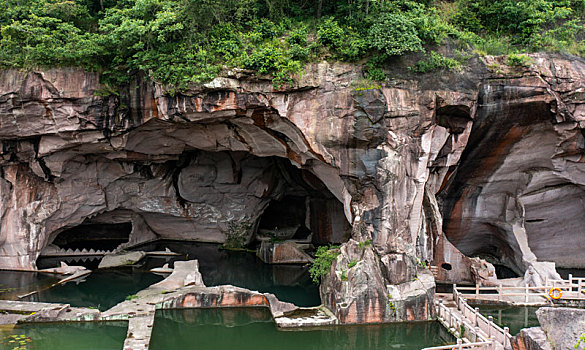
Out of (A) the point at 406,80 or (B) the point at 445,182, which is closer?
(A) the point at 406,80

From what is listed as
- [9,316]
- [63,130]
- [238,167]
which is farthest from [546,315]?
[238,167]

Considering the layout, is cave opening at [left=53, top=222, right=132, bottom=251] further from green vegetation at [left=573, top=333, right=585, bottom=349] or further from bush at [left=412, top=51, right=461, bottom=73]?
green vegetation at [left=573, top=333, right=585, bottom=349]

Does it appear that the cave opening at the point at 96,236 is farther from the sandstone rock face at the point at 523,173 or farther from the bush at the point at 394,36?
the bush at the point at 394,36

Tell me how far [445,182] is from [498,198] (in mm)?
3810

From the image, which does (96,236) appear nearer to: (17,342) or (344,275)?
(17,342)

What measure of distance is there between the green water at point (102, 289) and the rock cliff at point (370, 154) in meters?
3.30

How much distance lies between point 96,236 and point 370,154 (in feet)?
60.6

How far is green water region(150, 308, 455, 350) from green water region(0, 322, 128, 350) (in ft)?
3.93

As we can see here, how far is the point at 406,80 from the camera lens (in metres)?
16.5

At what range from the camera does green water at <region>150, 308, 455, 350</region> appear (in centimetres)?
1459

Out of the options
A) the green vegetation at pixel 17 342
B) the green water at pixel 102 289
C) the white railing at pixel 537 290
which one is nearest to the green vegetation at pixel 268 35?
the green water at pixel 102 289

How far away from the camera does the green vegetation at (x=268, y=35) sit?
54.4ft

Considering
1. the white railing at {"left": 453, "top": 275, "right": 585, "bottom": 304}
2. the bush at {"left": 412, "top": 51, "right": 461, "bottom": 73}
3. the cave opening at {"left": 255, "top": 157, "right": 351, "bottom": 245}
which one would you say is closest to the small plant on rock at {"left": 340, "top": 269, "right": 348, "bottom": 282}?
the white railing at {"left": 453, "top": 275, "right": 585, "bottom": 304}

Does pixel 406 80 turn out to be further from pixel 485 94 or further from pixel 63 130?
pixel 63 130
